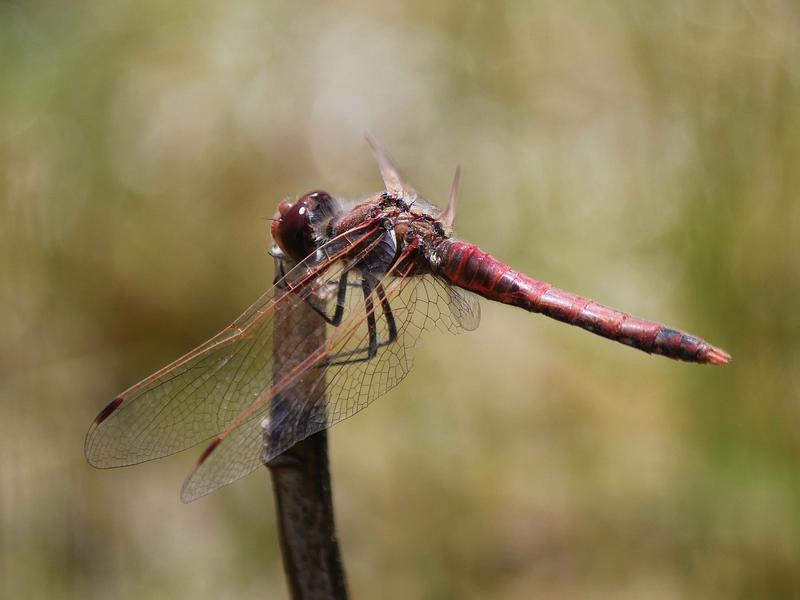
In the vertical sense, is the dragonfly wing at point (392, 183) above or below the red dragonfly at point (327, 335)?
above

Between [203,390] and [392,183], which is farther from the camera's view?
[392,183]

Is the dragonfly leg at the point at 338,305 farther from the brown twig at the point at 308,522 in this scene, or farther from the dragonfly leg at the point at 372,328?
the brown twig at the point at 308,522

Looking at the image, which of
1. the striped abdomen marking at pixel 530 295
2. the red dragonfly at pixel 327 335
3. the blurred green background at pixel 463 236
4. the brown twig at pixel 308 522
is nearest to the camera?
the brown twig at pixel 308 522

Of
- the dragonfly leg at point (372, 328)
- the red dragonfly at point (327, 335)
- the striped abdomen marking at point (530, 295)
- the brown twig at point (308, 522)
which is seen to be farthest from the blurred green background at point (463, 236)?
the brown twig at point (308, 522)

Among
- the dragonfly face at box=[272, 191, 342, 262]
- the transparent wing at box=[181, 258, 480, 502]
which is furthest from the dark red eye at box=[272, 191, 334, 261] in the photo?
the transparent wing at box=[181, 258, 480, 502]

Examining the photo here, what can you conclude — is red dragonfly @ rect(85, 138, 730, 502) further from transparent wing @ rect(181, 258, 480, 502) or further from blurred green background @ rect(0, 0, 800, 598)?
blurred green background @ rect(0, 0, 800, 598)

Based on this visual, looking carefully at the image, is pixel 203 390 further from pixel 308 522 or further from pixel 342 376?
pixel 308 522

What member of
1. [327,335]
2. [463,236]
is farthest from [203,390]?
[463,236]
